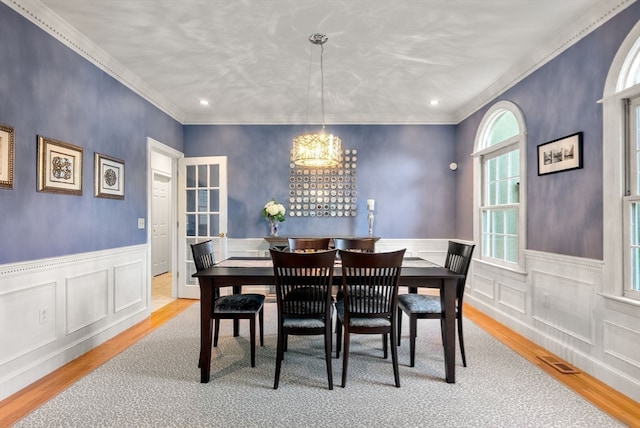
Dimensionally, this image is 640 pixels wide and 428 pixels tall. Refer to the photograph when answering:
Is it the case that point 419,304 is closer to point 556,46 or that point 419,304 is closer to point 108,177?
point 556,46

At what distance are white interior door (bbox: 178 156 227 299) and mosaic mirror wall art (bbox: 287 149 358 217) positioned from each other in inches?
40.9

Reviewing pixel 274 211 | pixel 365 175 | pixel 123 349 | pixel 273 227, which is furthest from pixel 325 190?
pixel 123 349

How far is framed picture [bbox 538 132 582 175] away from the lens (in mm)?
2707

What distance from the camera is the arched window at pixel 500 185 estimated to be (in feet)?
11.7

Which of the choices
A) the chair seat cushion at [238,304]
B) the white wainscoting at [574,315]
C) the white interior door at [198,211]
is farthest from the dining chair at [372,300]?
the white interior door at [198,211]

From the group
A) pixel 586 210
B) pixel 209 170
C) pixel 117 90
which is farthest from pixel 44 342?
pixel 586 210

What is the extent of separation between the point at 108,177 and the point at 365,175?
3.33 m

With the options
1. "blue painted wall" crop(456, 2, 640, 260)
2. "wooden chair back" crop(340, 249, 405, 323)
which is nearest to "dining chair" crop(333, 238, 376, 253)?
"wooden chair back" crop(340, 249, 405, 323)

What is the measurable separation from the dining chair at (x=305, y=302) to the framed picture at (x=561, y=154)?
2.15 m

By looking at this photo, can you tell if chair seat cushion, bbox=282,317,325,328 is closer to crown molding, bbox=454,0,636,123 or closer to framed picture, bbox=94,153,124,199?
framed picture, bbox=94,153,124,199

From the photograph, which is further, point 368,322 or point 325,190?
point 325,190

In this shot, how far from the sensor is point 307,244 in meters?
3.62

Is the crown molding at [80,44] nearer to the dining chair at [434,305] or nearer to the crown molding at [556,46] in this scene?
the dining chair at [434,305]

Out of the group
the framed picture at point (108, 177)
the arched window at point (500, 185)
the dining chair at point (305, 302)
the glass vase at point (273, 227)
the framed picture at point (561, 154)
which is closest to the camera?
the dining chair at point (305, 302)
